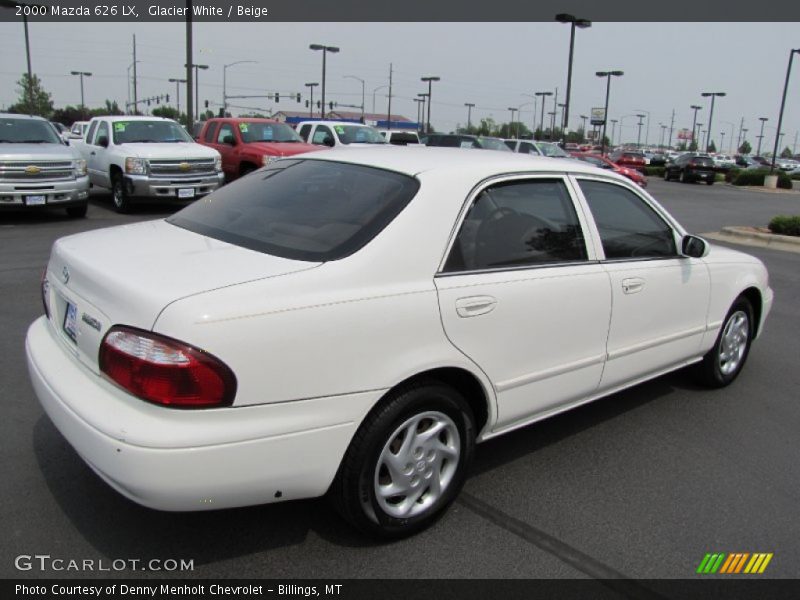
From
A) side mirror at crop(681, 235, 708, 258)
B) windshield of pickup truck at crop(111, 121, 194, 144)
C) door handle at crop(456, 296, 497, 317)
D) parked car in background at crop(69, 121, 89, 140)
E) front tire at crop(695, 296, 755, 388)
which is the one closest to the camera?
door handle at crop(456, 296, 497, 317)

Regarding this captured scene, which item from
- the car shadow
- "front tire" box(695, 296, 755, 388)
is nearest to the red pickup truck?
"front tire" box(695, 296, 755, 388)

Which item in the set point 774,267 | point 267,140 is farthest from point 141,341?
point 267,140

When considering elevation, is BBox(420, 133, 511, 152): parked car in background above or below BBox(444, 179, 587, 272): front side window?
above

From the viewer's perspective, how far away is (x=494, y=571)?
2.82 meters

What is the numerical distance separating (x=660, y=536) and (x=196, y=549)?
2.03 meters

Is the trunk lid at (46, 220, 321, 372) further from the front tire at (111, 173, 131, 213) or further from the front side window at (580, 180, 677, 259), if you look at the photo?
the front tire at (111, 173, 131, 213)

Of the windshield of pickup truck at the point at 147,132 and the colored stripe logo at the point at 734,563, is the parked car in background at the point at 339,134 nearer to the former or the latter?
the windshield of pickup truck at the point at 147,132

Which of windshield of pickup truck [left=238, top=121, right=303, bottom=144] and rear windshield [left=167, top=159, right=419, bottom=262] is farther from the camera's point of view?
windshield of pickup truck [left=238, top=121, right=303, bottom=144]

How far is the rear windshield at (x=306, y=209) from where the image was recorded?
2967 mm

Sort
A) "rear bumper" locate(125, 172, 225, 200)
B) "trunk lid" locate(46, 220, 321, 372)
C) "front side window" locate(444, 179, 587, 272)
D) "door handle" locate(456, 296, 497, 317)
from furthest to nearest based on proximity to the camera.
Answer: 1. "rear bumper" locate(125, 172, 225, 200)
2. "front side window" locate(444, 179, 587, 272)
3. "door handle" locate(456, 296, 497, 317)
4. "trunk lid" locate(46, 220, 321, 372)

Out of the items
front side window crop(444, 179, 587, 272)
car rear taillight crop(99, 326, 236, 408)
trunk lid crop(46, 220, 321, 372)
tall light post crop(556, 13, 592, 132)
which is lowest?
car rear taillight crop(99, 326, 236, 408)

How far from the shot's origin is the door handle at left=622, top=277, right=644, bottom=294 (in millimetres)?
3836

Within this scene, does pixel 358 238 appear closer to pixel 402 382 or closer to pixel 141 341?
pixel 402 382
